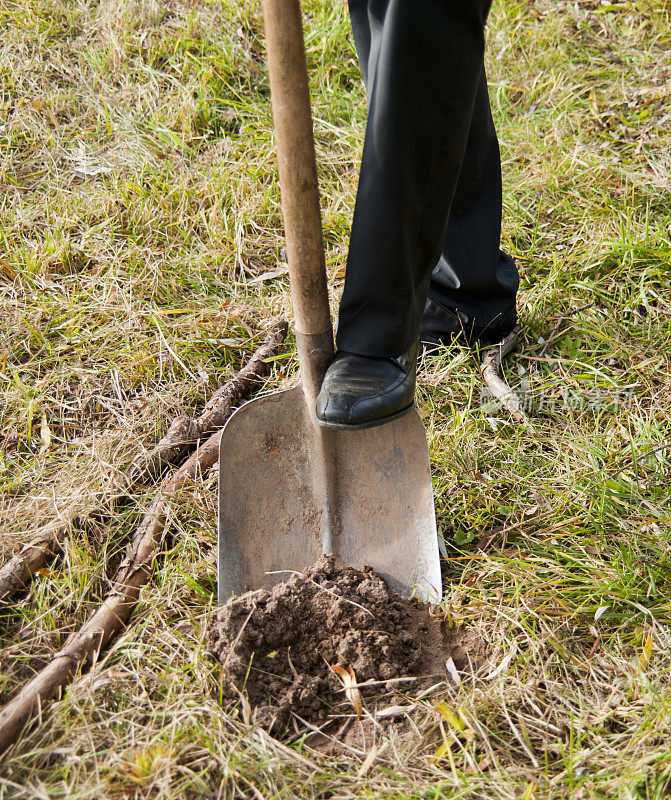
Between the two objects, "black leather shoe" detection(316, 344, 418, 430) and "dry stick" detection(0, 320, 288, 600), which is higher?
"black leather shoe" detection(316, 344, 418, 430)

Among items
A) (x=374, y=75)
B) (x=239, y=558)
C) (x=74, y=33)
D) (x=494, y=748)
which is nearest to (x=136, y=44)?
(x=74, y=33)

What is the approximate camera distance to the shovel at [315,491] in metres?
1.79

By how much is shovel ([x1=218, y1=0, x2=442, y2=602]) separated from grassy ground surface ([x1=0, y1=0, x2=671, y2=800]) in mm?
128

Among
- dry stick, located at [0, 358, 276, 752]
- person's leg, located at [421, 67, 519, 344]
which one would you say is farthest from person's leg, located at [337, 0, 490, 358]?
dry stick, located at [0, 358, 276, 752]

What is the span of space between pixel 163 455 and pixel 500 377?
1143mm

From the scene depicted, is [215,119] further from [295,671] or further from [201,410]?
[295,671]

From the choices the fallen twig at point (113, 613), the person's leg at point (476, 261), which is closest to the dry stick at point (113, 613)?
the fallen twig at point (113, 613)

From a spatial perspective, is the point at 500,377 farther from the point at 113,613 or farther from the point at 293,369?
the point at 113,613

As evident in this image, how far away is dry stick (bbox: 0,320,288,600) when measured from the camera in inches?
73.4

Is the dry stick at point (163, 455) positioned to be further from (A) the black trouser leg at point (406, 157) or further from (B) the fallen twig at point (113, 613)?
(A) the black trouser leg at point (406, 157)

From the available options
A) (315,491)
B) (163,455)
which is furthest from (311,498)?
(163,455)

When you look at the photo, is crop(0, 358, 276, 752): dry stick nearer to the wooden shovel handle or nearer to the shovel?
the shovel

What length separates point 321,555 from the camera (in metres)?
1.83

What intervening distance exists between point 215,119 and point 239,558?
2.44 metres
